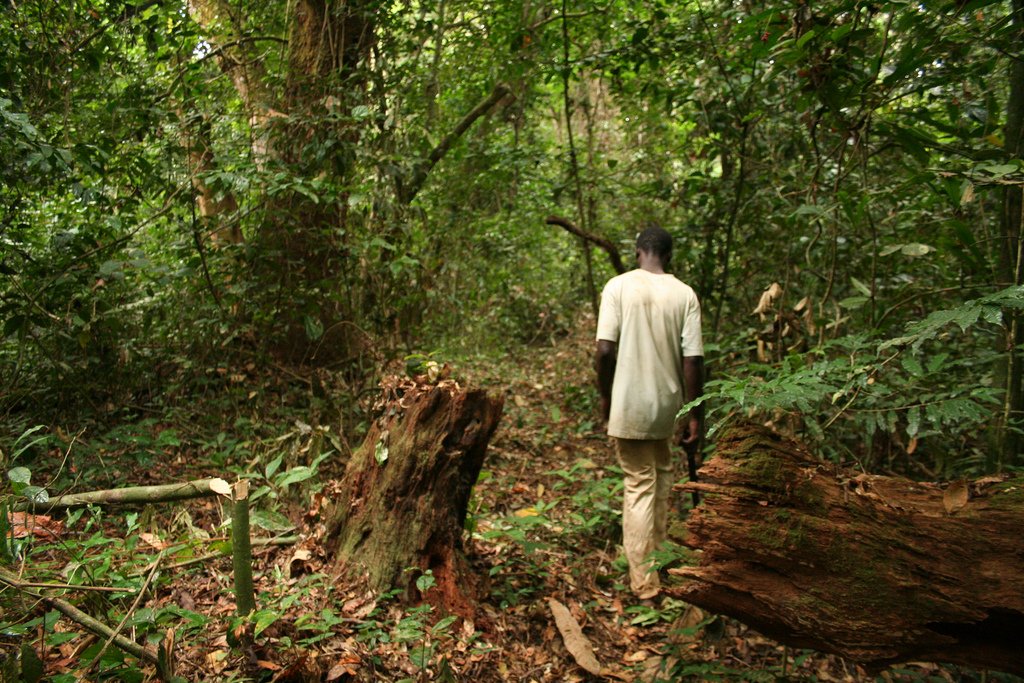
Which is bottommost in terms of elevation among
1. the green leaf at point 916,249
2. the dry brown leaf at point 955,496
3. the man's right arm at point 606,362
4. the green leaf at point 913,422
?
the dry brown leaf at point 955,496

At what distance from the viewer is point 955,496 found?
2.47 metres

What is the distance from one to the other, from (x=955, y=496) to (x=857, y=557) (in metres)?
0.41

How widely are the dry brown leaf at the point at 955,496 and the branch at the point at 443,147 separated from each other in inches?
184

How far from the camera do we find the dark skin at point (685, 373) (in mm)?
4785

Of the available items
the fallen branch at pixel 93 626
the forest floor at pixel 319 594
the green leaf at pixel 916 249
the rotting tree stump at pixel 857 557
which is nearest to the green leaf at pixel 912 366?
the rotting tree stump at pixel 857 557

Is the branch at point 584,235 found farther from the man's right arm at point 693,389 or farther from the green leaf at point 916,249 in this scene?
the green leaf at point 916,249

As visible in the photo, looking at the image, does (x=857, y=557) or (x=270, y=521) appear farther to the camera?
(x=270, y=521)

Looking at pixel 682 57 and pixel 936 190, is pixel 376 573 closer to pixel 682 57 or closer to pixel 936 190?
pixel 936 190

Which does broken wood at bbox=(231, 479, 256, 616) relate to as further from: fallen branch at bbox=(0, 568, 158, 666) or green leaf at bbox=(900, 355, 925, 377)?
green leaf at bbox=(900, 355, 925, 377)

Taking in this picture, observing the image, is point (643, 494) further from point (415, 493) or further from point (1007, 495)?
point (1007, 495)

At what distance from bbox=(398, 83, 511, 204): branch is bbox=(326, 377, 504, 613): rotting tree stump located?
2.74 meters

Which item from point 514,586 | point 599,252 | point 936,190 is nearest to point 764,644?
point 514,586

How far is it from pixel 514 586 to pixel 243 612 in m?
1.78

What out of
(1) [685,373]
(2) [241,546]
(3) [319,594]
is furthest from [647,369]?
(2) [241,546]
